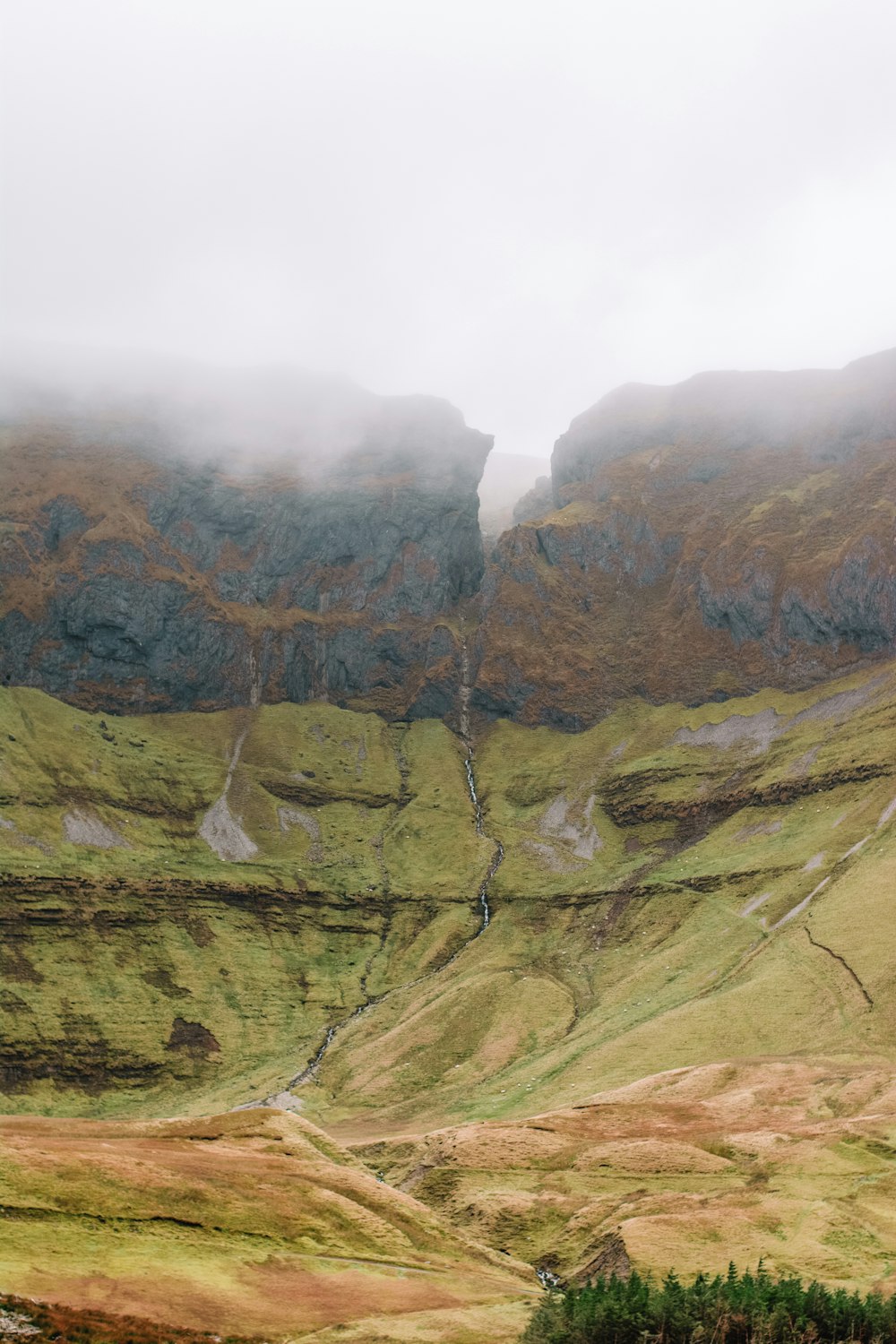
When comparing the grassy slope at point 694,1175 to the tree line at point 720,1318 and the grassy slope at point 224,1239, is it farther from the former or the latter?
the tree line at point 720,1318

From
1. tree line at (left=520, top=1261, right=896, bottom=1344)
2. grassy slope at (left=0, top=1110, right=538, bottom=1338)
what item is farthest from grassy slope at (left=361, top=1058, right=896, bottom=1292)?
tree line at (left=520, top=1261, right=896, bottom=1344)

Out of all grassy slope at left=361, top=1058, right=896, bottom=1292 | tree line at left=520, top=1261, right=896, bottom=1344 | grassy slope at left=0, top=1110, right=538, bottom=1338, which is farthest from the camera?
grassy slope at left=361, top=1058, right=896, bottom=1292

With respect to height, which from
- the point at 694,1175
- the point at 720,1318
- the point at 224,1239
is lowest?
the point at 694,1175

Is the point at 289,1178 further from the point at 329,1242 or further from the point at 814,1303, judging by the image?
the point at 814,1303

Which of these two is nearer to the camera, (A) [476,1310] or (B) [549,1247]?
(A) [476,1310]

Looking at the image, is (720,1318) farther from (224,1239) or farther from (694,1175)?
(694,1175)

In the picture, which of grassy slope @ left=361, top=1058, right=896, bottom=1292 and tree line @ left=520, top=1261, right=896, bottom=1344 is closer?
tree line @ left=520, top=1261, right=896, bottom=1344

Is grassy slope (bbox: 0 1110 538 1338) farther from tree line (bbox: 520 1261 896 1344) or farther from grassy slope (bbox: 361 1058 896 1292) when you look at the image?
grassy slope (bbox: 361 1058 896 1292)

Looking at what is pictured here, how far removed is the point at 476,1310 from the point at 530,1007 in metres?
133

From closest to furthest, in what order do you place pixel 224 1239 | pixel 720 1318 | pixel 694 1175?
pixel 720 1318 < pixel 224 1239 < pixel 694 1175

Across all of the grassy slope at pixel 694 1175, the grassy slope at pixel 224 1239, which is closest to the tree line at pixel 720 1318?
the grassy slope at pixel 224 1239

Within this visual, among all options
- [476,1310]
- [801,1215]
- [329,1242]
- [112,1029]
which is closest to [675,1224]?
[801,1215]

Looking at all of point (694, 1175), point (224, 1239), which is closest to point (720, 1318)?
point (224, 1239)

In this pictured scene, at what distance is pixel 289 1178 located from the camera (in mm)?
85062
